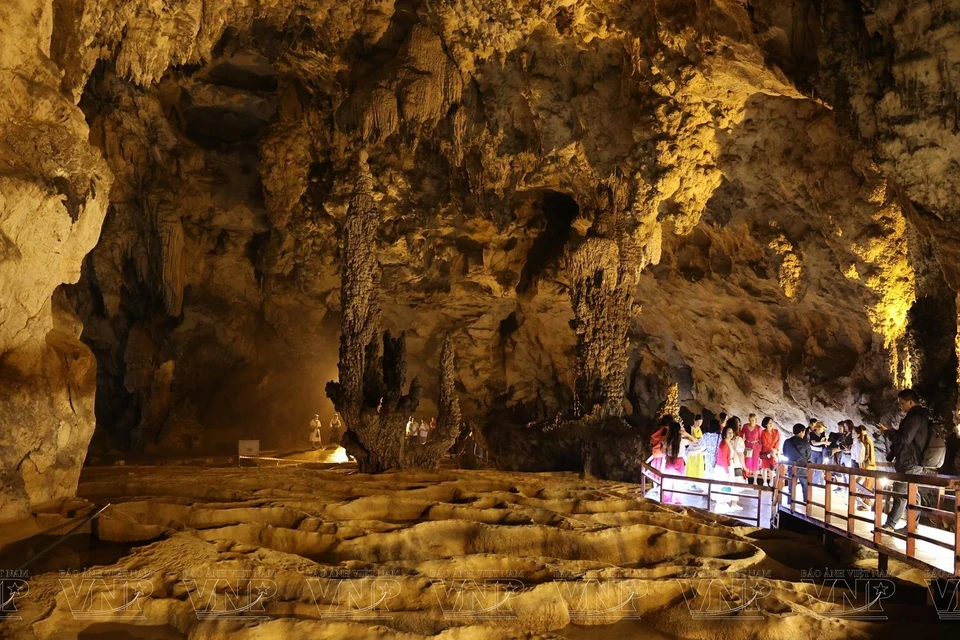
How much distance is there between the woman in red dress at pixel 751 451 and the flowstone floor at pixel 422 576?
251cm

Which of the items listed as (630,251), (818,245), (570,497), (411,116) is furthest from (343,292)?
(818,245)

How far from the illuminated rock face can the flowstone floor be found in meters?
1.80

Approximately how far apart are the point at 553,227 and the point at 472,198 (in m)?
2.27

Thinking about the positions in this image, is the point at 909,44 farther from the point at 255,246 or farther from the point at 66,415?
the point at 255,246

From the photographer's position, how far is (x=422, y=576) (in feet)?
14.4

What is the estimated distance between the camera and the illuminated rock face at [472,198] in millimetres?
6078

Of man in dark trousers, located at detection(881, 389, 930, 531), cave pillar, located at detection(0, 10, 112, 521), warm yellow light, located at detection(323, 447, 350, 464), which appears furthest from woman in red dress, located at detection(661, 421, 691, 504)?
warm yellow light, located at detection(323, 447, 350, 464)

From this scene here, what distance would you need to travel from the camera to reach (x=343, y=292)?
12039 mm

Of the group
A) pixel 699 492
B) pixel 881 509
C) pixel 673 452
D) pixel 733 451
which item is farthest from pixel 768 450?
pixel 881 509

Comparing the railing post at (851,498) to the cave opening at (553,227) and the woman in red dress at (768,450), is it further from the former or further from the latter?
the cave opening at (553,227)

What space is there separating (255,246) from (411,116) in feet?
20.9

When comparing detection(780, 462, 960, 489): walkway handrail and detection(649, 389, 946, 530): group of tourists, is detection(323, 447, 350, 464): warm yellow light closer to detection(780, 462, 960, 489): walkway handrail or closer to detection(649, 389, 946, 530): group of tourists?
detection(649, 389, 946, 530): group of tourists

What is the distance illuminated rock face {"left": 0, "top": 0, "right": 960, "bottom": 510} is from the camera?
6078 millimetres

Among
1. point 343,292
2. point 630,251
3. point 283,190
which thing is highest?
point 283,190
